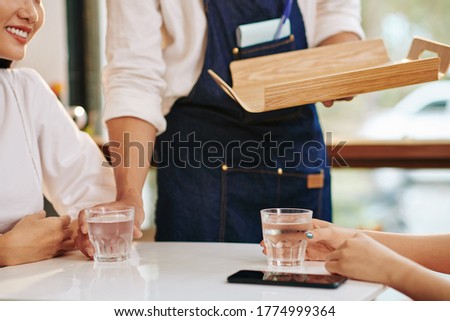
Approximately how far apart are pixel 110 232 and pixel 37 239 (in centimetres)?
16

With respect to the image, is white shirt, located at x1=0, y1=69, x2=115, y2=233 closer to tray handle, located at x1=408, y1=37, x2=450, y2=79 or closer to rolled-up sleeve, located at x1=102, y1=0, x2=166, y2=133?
rolled-up sleeve, located at x1=102, y1=0, x2=166, y2=133

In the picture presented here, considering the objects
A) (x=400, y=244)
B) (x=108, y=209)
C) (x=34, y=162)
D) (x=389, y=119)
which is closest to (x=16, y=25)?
(x=34, y=162)

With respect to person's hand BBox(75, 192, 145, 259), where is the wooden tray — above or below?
above

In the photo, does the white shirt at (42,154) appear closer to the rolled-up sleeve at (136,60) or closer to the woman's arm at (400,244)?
the rolled-up sleeve at (136,60)

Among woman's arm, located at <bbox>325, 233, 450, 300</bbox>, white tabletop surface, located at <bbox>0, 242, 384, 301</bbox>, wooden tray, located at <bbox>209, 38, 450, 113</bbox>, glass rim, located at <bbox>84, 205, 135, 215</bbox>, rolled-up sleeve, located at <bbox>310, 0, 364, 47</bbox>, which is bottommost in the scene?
white tabletop surface, located at <bbox>0, 242, 384, 301</bbox>


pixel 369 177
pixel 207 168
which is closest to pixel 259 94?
pixel 207 168

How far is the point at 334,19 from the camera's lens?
183 cm

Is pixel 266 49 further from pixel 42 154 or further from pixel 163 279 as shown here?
pixel 163 279

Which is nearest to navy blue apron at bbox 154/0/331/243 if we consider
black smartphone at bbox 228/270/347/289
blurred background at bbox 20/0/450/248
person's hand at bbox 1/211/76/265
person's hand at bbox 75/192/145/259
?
person's hand at bbox 75/192/145/259

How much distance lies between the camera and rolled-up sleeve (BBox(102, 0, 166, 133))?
159cm

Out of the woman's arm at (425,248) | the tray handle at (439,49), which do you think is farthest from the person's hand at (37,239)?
the tray handle at (439,49)

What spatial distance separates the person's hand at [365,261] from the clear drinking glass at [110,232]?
384 mm

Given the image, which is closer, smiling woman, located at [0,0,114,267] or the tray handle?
smiling woman, located at [0,0,114,267]

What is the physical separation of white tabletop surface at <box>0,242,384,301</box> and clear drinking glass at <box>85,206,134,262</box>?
0.02 meters
